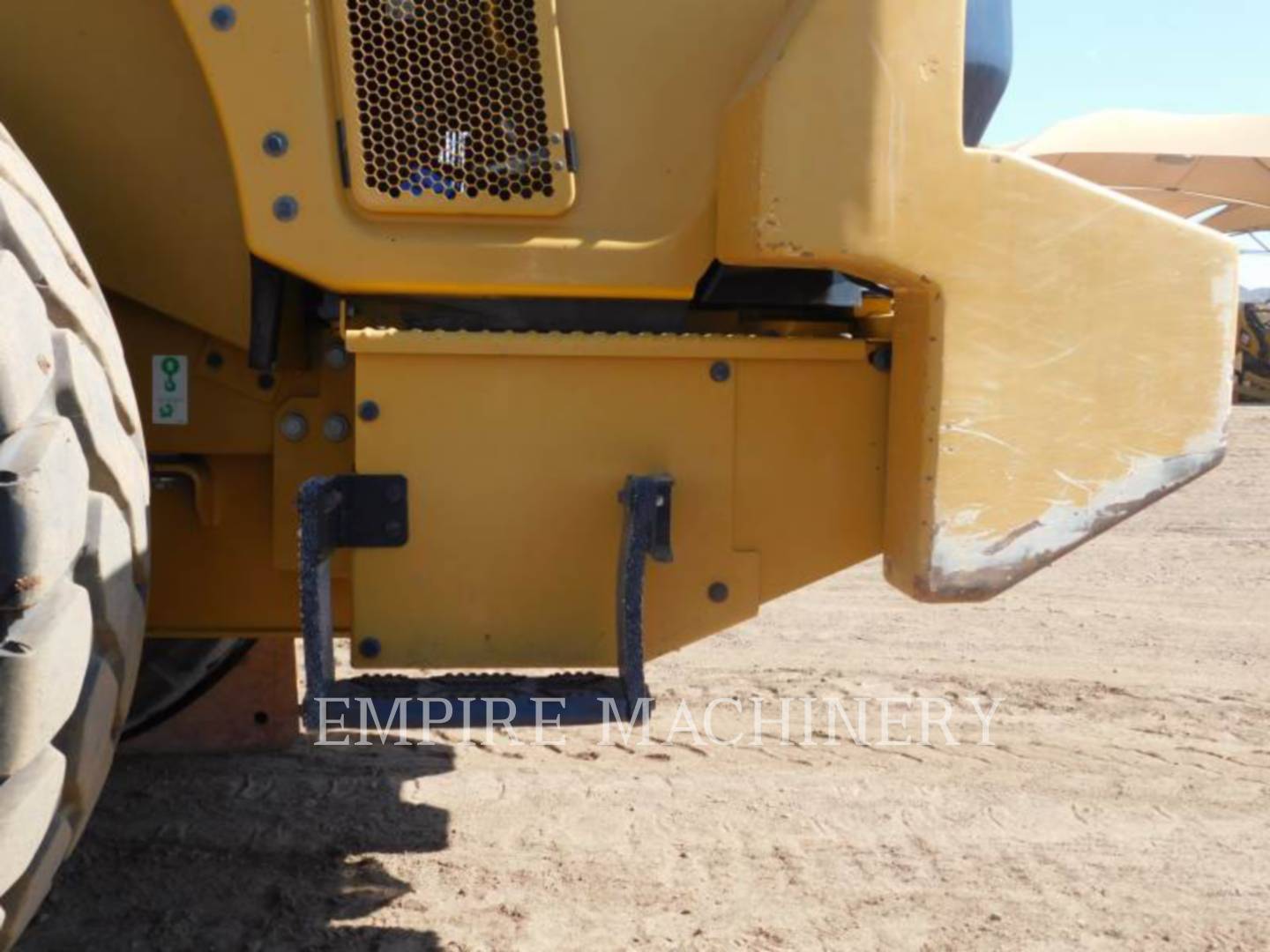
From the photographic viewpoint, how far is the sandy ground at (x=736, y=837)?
3199 mm

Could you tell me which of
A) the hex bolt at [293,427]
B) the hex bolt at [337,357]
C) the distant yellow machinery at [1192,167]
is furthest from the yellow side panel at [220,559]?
the distant yellow machinery at [1192,167]

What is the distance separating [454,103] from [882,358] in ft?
2.75

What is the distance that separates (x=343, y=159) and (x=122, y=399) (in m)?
0.56

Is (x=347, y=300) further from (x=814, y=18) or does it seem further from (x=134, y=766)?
(x=134, y=766)

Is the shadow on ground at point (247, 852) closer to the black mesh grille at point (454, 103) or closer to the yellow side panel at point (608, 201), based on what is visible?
the yellow side panel at point (608, 201)

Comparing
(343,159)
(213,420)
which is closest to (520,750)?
(213,420)

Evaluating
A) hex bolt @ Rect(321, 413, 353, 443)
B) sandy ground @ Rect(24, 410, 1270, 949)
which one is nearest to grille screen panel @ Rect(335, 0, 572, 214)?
hex bolt @ Rect(321, 413, 353, 443)

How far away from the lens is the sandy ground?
10.5ft

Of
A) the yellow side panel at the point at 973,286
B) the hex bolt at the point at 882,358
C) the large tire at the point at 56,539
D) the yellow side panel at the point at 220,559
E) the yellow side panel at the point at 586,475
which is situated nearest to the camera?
the large tire at the point at 56,539

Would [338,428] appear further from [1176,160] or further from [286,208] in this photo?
[1176,160]

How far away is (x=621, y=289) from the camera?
240 centimetres

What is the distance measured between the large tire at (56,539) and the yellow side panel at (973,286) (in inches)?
38.9

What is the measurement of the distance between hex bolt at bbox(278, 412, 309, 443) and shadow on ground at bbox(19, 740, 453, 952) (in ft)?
3.67

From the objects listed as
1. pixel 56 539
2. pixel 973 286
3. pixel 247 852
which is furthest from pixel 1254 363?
pixel 56 539
